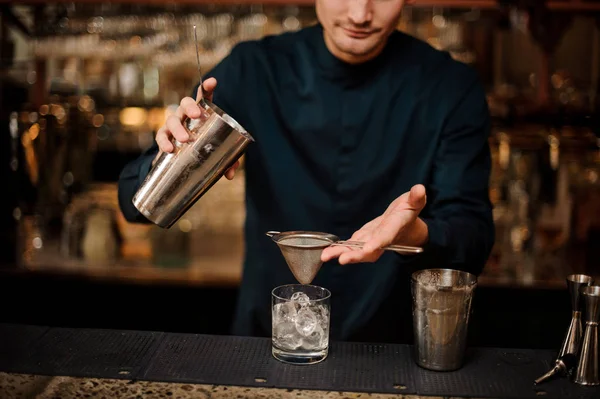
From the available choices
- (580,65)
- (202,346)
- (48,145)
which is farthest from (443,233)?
(580,65)

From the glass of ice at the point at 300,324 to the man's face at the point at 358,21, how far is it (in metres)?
0.69

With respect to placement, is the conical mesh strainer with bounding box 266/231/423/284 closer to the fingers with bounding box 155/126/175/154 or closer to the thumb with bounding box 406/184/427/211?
the thumb with bounding box 406/184/427/211

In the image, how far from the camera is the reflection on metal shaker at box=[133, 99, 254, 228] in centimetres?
158

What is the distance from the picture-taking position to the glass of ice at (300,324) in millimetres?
1568

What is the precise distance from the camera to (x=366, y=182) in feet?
7.36

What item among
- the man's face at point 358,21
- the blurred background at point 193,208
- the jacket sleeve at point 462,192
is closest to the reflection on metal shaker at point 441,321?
the jacket sleeve at point 462,192

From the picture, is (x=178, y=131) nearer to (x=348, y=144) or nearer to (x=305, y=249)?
(x=305, y=249)

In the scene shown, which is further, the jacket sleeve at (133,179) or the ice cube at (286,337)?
the jacket sleeve at (133,179)

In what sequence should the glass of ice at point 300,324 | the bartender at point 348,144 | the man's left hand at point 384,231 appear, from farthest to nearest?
the bartender at point 348,144 → the glass of ice at point 300,324 → the man's left hand at point 384,231

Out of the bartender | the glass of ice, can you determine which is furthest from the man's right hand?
the bartender

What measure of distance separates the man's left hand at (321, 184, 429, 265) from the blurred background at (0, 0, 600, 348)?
1.95 meters

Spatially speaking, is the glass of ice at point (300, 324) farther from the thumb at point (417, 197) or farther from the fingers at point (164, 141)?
the fingers at point (164, 141)

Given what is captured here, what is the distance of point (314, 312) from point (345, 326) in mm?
728

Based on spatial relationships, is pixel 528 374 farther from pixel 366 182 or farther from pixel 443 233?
pixel 366 182
